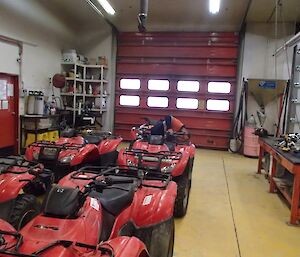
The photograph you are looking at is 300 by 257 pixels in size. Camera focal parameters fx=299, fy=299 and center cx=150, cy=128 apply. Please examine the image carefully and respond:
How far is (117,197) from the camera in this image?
202 centimetres

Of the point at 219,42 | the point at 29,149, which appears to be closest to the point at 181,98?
the point at 219,42

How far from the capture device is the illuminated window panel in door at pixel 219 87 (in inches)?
337

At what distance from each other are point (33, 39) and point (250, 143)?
589cm

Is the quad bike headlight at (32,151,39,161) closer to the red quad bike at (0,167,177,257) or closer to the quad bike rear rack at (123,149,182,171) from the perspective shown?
the quad bike rear rack at (123,149,182,171)

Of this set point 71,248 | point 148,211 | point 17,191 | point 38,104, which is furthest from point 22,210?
point 38,104

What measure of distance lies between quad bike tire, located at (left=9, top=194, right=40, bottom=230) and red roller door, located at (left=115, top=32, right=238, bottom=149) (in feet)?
21.7

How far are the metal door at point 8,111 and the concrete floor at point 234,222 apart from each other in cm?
401

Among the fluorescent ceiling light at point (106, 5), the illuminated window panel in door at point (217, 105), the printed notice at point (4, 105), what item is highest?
the fluorescent ceiling light at point (106, 5)

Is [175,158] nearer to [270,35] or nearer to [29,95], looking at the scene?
[29,95]

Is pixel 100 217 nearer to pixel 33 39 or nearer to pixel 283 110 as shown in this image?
pixel 33 39

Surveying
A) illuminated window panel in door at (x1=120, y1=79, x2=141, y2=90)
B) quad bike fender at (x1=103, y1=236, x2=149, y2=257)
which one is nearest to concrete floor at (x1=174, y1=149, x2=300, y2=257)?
quad bike fender at (x1=103, y1=236, x2=149, y2=257)

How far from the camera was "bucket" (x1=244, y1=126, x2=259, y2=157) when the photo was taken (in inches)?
298

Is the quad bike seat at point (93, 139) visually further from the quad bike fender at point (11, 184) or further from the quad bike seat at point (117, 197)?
the quad bike seat at point (117, 197)

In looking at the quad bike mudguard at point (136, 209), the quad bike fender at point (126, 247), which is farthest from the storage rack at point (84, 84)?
the quad bike fender at point (126, 247)
